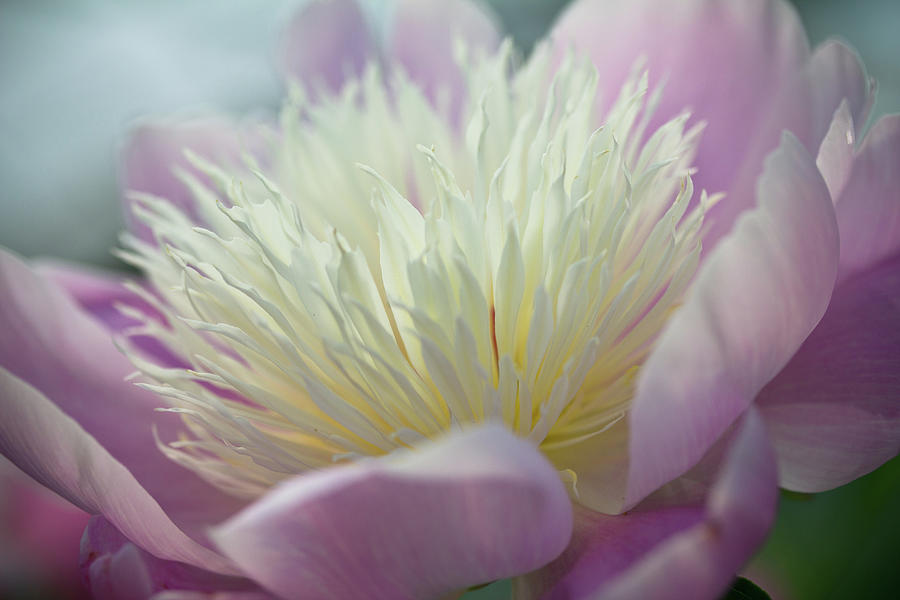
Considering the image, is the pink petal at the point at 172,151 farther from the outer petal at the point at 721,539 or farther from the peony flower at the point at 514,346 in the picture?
the outer petal at the point at 721,539

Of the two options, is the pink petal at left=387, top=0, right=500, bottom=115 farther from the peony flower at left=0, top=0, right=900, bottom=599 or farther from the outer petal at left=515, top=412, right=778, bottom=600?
the outer petal at left=515, top=412, right=778, bottom=600

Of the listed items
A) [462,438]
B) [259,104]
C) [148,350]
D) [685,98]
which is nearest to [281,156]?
[148,350]

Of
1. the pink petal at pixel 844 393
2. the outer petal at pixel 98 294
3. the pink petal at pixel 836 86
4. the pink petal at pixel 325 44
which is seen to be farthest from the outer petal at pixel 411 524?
the pink petal at pixel 325 44

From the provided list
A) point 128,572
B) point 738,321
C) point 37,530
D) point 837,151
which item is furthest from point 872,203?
point 37,530

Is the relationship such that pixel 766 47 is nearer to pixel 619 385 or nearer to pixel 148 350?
pixel 619 385

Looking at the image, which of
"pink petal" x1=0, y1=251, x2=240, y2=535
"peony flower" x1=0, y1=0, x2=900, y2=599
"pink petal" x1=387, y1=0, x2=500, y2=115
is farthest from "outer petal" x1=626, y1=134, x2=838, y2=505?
"pink petal" x1=387, y1=0, x2=500, y2=115

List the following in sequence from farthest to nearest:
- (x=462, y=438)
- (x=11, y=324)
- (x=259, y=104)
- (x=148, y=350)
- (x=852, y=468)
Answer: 1. (x=259, y=104)
2. (x=148, y=350)
3. (x=11, y=324)
4. (x=852, y=468)
5. (x=462, y=438)
